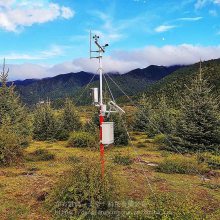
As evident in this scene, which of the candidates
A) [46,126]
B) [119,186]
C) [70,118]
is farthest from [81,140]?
[119,186]

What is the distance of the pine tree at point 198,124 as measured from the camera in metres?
26.4

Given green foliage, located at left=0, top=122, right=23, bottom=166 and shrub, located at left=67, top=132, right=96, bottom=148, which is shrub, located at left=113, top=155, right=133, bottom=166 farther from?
shrub, located at left=67, top=132, right=96, bottom=148

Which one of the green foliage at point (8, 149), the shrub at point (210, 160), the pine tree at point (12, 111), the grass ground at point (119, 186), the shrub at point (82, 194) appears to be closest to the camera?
the shrub at point (82, 194)

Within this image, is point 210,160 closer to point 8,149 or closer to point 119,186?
point 119,186

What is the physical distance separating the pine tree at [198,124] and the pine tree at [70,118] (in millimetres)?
21841

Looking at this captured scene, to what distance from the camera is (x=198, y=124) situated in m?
26.9

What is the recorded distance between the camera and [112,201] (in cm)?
1117

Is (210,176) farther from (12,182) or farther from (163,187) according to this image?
(12,182)

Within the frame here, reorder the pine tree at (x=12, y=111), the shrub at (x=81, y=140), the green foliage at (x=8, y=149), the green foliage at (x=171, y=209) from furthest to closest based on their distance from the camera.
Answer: the shrub at (x=81, y=140) < the pine tree at (x=12, y=111) < the green foliage at (x=8, y=149) < the green foliage at (x=171, y=209)

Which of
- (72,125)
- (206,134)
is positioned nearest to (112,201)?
(206,134)

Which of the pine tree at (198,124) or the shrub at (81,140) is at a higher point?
the pine tree at (198,124)

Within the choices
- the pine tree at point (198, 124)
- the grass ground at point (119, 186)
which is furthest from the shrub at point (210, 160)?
the pine tree at point (198, 124)

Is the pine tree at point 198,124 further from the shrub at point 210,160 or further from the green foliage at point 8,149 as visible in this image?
the green foliage at point 8,149

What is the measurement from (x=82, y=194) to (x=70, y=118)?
118ft
